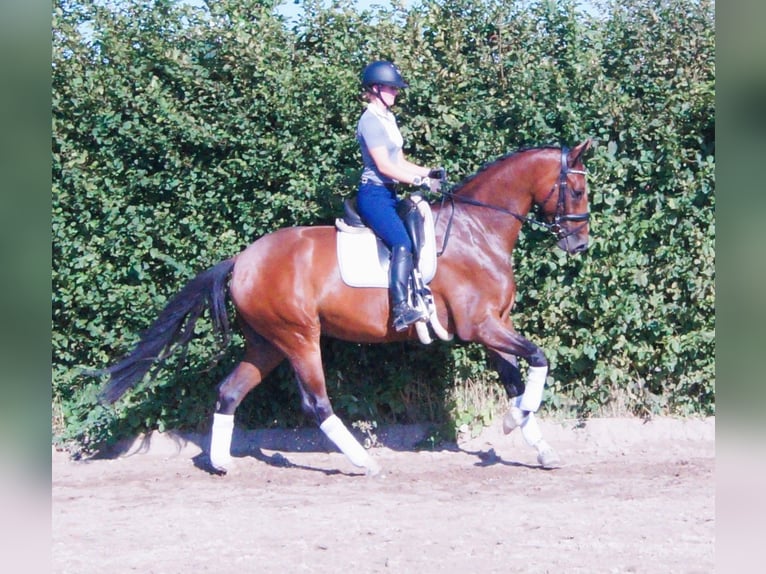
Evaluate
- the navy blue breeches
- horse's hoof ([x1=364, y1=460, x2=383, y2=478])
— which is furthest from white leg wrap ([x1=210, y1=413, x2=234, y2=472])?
the navy blue breeches

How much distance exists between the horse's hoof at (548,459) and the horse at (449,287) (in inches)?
0.5

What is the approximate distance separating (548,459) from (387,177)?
103 inches

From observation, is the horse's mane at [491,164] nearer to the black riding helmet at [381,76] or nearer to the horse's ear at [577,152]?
the horse's ear at [577,152]

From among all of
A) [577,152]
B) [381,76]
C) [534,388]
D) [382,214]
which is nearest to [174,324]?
[382,214]

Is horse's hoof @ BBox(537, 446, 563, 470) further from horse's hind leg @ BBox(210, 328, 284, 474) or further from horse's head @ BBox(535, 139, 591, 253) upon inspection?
horse's hind leg @ BBox(210, 328, 284, 474)

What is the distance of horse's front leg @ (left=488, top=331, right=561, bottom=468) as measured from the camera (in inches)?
298

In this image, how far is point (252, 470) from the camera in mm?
8258

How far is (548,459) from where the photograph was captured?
7836mm

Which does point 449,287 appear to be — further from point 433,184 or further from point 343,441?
point 343,441

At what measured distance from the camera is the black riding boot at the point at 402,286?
24.0 ft

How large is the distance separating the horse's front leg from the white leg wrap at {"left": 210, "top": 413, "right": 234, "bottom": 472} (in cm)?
229

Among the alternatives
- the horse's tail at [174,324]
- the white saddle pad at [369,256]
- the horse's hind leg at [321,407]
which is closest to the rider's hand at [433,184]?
the white saddle pad at [369,256]

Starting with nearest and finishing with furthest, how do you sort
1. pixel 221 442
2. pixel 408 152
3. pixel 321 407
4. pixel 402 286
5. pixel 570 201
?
1. pixel 402 286
2. pixel 570 201
3. pixel 321 407
4. pixel 221 442
5. pixel 408 152
